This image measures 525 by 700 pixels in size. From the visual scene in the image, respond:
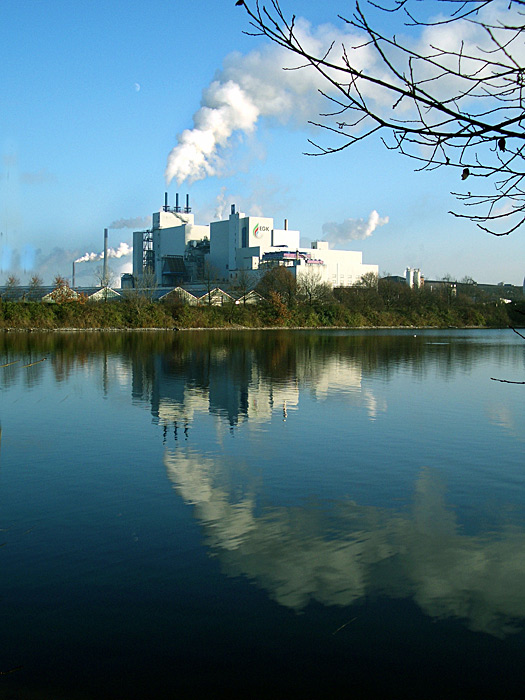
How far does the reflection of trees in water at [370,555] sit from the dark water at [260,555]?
0.02m

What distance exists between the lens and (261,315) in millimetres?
69750

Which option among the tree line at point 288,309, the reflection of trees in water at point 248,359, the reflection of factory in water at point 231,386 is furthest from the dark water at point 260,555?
the tree line at point 288,309

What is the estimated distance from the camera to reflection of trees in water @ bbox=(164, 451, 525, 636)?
528 cm

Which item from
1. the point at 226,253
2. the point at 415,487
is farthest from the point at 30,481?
the point at 226,253

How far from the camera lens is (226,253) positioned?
9956cm

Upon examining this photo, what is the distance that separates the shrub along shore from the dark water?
3807 cm

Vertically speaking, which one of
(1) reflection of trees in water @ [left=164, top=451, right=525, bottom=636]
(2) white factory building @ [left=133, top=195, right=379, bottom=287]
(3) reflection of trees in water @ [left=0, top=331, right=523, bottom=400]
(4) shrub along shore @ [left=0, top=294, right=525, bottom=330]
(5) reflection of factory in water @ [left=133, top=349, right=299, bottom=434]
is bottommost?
(1) reflection of trees in water @ [left=164, top=451, right=525, bottom=636]

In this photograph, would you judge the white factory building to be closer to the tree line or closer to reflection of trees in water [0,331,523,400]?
the tree line

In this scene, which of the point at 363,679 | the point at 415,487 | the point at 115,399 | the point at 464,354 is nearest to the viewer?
the point at 363,679

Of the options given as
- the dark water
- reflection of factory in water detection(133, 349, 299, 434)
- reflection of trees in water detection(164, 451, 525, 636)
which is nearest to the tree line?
reflection of factory in water detection(133, 349, 299, 434)

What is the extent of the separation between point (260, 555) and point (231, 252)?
93865mm

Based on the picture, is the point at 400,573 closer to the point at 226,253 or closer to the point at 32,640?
the point at 32,640

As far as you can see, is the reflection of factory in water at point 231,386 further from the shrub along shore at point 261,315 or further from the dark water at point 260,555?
the shrub along shore at point 261,315

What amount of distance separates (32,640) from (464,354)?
30996 mm
